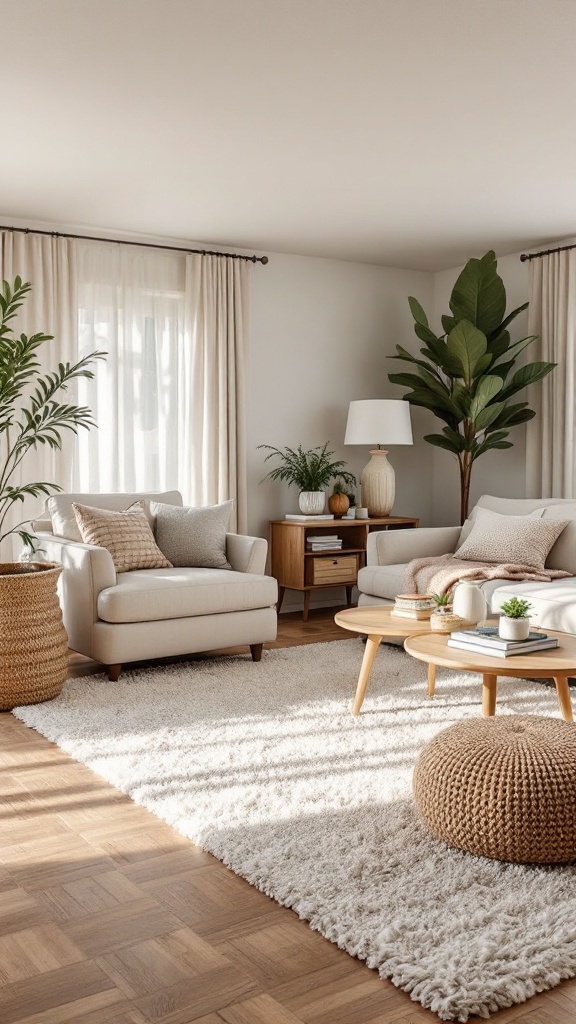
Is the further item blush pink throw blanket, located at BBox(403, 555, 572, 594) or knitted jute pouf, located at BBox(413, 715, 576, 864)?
blush pink throw blanket, located at BBox(403, 555, 572, 594)

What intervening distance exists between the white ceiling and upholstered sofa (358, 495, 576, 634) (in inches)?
67.8

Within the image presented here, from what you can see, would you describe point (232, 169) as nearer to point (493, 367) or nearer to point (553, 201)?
point (553, 201)

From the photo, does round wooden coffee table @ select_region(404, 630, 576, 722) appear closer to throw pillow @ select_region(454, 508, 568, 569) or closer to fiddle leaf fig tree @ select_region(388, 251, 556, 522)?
throw pillow @ select_region(454, 508, 568, 569)

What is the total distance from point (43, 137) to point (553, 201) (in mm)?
2763

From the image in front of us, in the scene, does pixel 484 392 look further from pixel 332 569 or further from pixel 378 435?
pixel 332 569

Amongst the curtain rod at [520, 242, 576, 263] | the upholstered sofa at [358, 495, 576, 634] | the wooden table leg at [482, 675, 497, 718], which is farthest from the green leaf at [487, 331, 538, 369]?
the wooden table leg at [482, 675, 497, 718]

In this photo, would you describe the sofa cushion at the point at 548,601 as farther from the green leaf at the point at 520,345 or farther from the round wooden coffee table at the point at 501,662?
the green leaf at the point at 520,345

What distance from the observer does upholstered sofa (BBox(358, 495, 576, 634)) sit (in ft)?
14.2

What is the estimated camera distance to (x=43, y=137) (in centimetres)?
396

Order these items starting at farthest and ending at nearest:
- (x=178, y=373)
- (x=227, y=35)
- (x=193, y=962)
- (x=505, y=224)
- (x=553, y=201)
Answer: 1. (x=178, y=373)
2. (x=505, y=224)
3. (x=553, y=201)
4. (x=227, y=35)
5. (x=193, y=962)

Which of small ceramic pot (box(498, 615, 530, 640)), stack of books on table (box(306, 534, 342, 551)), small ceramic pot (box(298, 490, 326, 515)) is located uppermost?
small ceramic pot (box(298, 490, 326, 515))

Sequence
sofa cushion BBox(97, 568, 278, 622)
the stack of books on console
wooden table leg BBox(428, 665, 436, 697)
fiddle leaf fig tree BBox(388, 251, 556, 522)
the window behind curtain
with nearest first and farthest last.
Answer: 1. the stack of books on console
2. wooden table leg BBox(428, 665, 436, 697)
3. sofa cushion BBox(97, 568, 278, 622)
4. the window behind curtain
5. fiddle leaf fig tree BBox(388, 251, 556, 522)

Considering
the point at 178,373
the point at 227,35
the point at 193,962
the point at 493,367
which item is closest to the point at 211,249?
the point at 178,373

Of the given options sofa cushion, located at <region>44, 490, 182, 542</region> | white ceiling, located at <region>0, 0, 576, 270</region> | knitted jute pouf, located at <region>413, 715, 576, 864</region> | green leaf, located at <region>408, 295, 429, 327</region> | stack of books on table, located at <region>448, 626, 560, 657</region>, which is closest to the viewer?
knitted jute pouf, located at <region>413, 715, 576, 864</region>
